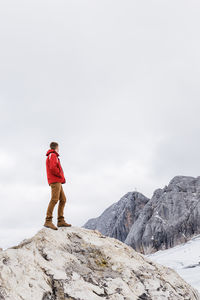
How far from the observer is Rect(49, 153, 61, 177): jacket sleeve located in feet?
22.6

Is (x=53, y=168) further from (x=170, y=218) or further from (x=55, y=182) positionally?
(x=170, y=218)

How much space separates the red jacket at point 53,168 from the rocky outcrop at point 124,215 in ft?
172

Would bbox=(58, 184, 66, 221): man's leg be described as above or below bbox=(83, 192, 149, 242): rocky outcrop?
below

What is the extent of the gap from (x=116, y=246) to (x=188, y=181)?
44.4 metres

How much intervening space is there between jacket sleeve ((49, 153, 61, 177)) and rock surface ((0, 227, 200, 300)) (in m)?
1.43

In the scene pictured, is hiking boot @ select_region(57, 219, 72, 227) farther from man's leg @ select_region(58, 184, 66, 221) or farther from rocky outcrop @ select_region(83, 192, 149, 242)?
rocky outcrop @ select_region(83, 192, 149, 242)

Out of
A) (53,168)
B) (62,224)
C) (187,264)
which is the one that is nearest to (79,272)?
(62,224)

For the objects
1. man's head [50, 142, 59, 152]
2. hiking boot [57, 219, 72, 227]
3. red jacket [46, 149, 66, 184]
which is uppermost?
man's head [50, 142, 59, 152]

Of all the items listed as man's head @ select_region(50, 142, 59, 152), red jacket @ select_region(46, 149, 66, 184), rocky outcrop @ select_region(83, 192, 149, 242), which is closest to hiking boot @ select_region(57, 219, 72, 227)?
red jacket @ select_region(46, 149, 66, 184)

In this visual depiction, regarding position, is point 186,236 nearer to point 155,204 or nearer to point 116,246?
point 155,204

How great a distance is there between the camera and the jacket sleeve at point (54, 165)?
6.89m

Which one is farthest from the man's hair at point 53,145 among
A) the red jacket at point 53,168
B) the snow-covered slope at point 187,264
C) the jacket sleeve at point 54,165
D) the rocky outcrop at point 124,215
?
the rocky outcrop at point 124,215

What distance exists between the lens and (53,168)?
6.89m

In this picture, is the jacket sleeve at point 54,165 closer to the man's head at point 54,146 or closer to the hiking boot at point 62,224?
the man's head at point 54,146
